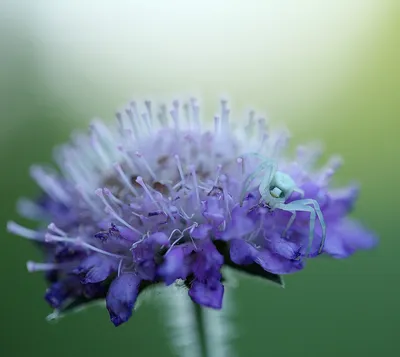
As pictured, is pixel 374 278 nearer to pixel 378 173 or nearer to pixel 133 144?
pixel 378 173

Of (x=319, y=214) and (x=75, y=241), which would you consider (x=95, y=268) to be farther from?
(x=319, y=214)

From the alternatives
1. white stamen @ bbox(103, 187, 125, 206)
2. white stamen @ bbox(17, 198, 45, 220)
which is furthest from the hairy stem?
white stamen @ bbox(17, 198, 45, 220)

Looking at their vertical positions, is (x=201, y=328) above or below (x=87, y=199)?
below

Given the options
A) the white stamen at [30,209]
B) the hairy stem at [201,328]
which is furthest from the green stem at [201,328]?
the white stamen at [30,209]

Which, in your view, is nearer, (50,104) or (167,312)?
(167,312)

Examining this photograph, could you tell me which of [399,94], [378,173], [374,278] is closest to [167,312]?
[374,278]

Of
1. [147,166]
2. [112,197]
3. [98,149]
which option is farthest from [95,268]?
[98,149]

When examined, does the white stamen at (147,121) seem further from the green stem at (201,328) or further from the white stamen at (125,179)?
the green stem at (201,328)

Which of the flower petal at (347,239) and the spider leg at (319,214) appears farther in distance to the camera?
the flower petal at (347,239)
